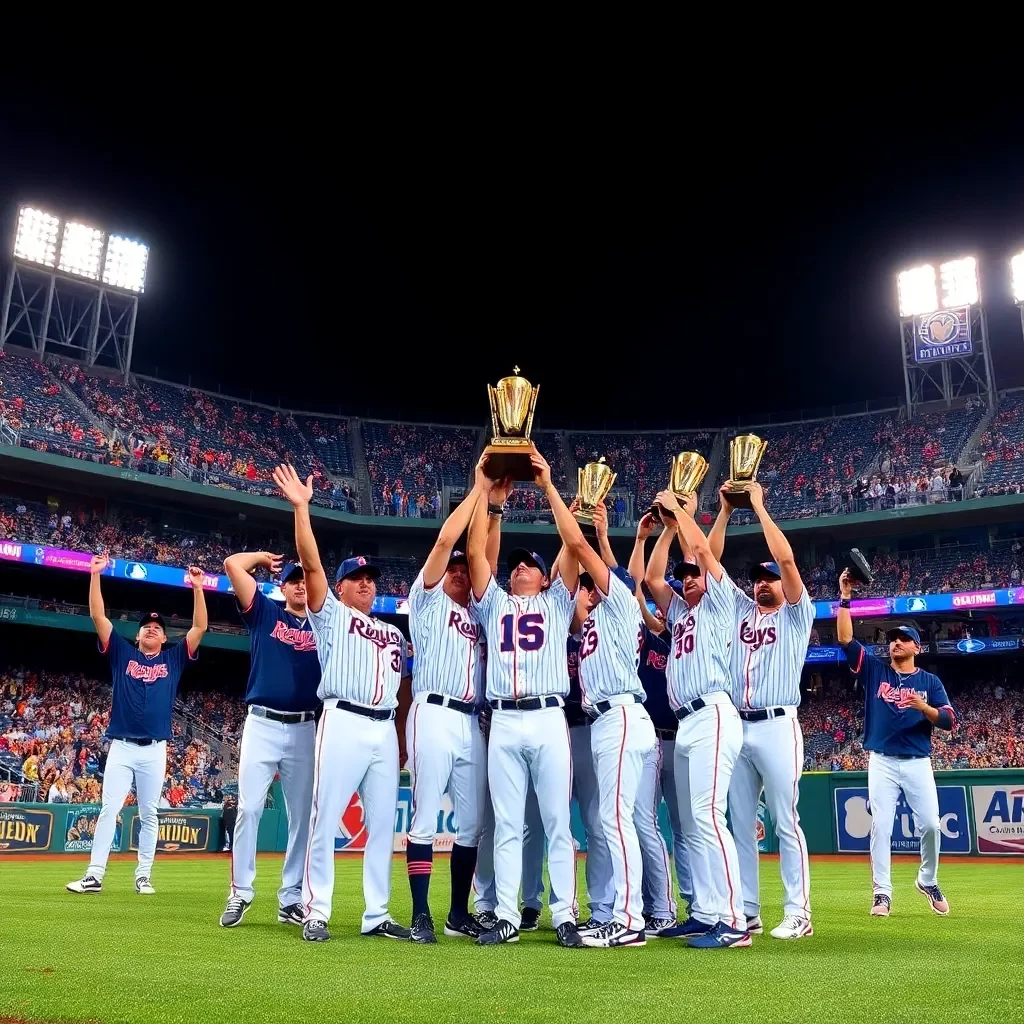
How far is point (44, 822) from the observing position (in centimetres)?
1611

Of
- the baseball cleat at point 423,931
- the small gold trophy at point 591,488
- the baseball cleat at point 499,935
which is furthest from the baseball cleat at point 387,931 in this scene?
the small gold trophy at point 591,488

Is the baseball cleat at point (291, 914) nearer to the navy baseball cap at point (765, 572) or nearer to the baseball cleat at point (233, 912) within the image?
the baseball cleat at point (233, 912)

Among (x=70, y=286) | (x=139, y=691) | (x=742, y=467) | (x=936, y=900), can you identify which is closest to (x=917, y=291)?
(x=70, y=286)

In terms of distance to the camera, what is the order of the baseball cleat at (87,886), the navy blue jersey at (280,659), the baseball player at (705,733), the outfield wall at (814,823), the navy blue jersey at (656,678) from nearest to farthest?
the baseball player at (705,733) < the navy blue jersey at (280,659) < the navy blue jersey at (656,678) < the baseball cleat at (87,886) < the outfield wall at (814,823)

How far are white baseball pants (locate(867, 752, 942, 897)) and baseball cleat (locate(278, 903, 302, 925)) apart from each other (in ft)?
13.4

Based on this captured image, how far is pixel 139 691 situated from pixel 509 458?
14.5 ft

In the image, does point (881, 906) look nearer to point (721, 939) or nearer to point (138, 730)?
point (721, 939)

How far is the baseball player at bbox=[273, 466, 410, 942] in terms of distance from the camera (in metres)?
5.39

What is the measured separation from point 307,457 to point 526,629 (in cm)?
2977

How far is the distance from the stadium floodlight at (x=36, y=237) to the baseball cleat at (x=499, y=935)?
30.1 metres

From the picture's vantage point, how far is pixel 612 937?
5.11 m

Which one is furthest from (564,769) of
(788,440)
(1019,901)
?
(788,440)

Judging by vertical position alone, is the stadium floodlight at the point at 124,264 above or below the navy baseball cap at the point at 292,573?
above

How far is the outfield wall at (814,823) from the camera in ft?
49.2
